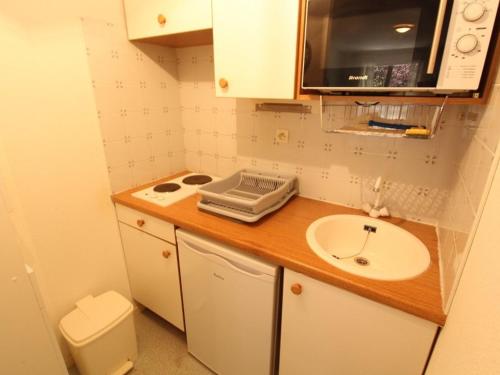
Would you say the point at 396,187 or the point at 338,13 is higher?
the point at 338,13

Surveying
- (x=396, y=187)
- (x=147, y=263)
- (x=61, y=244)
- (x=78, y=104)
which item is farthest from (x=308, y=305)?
(x=78, y=104)

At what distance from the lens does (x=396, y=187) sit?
124 cm

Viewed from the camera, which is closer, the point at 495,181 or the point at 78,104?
the point at 495,181

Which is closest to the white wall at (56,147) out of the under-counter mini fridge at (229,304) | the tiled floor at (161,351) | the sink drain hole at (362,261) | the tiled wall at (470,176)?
the tiled floor at (161,351)

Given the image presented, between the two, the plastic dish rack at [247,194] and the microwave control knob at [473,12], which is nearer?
the microwave control knob at [473,12]

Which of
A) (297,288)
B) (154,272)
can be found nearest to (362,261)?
(297,288)

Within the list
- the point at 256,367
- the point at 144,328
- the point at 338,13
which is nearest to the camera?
the point at 338,13

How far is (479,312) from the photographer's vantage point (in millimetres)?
488

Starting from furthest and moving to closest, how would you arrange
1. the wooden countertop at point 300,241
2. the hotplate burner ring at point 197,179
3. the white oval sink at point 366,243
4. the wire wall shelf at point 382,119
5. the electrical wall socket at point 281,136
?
the hotplate burner ring at point 197,179
the electrical wall socket at point 281,136
the white oval sink at point 366,243
the wire wall shelf at point 382,119
the wooden countertop at point 300,241

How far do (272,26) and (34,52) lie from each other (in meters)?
1.01

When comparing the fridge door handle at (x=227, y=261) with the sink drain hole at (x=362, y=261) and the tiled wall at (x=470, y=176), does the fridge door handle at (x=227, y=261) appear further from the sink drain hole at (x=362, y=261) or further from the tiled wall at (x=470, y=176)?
the tiled wall at (x=470, y=176)

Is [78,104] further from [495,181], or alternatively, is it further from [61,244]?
[495,181]

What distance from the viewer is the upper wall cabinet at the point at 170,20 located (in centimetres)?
118

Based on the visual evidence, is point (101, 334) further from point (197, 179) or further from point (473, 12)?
point (473, 12)
